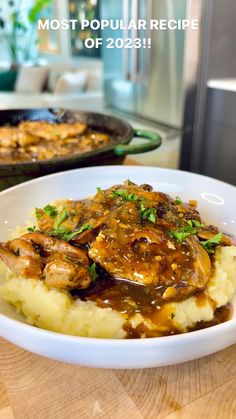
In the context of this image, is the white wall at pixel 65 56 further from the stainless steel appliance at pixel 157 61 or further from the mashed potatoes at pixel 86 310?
the mashed potatoes at pixel 86 310

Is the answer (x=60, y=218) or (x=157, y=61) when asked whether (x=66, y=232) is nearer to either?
(x=60, y=218)

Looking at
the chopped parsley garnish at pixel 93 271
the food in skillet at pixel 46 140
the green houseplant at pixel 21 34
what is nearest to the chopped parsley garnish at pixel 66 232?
the chopped parsley garnish at pixel 93 271

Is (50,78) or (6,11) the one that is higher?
(6,11)

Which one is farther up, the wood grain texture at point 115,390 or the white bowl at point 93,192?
the white bowl at point 93,192

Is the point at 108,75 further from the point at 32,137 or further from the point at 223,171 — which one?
the point at 32,137

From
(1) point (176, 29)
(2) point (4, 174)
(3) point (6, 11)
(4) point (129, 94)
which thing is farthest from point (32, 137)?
(3) point (6, 11)

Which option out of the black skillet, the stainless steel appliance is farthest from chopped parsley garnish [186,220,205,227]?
the stainless steel appliance
